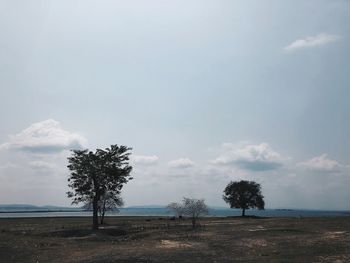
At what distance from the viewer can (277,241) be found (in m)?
40.6

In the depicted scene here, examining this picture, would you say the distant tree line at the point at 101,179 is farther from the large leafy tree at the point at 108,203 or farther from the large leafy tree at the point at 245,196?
the large leafy tree at the point at 245,196

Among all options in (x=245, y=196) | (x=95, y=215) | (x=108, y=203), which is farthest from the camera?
(x=245, y=196)

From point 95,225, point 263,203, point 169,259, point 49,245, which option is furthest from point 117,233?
point 263,203

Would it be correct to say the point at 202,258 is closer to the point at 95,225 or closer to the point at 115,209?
the point at 95,225

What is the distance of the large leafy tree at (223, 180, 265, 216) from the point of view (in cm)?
12281

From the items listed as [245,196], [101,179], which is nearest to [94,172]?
[101,179]

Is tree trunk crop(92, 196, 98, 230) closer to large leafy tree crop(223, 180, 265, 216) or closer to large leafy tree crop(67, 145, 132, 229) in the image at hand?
large leafy tree crop(67, 145, 132, 229)

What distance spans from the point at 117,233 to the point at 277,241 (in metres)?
26.9

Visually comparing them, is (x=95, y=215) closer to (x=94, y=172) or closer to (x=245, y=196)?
(x=94, y=172)

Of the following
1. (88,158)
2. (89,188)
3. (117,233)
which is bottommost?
(117,233)

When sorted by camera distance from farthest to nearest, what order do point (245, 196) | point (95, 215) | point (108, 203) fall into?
point (245, 196) < point (108, 203) < point (95, 215)

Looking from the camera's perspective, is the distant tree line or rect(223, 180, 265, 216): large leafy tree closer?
the distant tree line

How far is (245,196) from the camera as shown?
123 metres

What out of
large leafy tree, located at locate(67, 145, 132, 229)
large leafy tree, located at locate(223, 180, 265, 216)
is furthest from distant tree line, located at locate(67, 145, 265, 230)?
large leafy tree, located at locate(223, 180, 265, 216)
